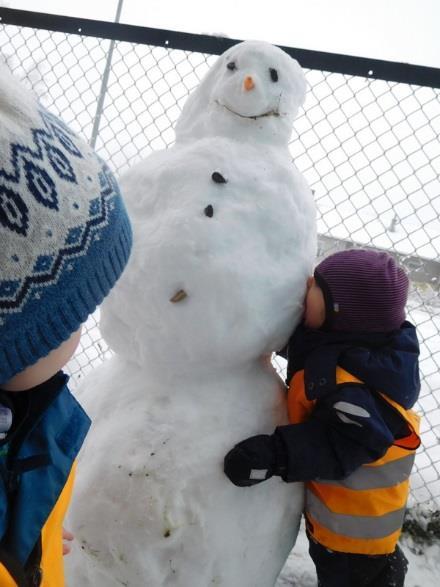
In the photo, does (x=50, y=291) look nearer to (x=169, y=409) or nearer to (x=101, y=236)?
(x=101, y=236)

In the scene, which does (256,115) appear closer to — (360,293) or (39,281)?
(360,293)

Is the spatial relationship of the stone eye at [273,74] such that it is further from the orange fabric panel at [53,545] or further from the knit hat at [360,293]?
the orange fabric panel at [53,545]

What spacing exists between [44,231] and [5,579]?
1.50 ft

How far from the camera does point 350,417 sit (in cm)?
97

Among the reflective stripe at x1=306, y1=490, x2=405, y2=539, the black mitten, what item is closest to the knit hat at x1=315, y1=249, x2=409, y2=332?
the black mitten

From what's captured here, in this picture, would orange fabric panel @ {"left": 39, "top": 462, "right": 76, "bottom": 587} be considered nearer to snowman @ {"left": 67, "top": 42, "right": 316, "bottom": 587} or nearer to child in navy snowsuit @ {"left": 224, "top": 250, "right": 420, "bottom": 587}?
snowman @ {"left": 67, "top": 42, "right": 316, "bottom": 587}

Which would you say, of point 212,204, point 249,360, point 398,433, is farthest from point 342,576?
point 212,204

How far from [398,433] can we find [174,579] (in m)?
0.59

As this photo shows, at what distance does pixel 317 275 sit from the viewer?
106 cm

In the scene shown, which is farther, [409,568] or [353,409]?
[409,568]

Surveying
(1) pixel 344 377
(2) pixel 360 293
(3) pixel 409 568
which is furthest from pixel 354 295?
(3) pixel 409 568

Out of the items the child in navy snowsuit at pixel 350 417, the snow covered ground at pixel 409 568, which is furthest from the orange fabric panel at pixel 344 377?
the snow covered ground at pixel 409 568

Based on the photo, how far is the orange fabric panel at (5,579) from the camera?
600 mm

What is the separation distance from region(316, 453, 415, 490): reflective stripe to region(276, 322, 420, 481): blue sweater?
0.18 feet
